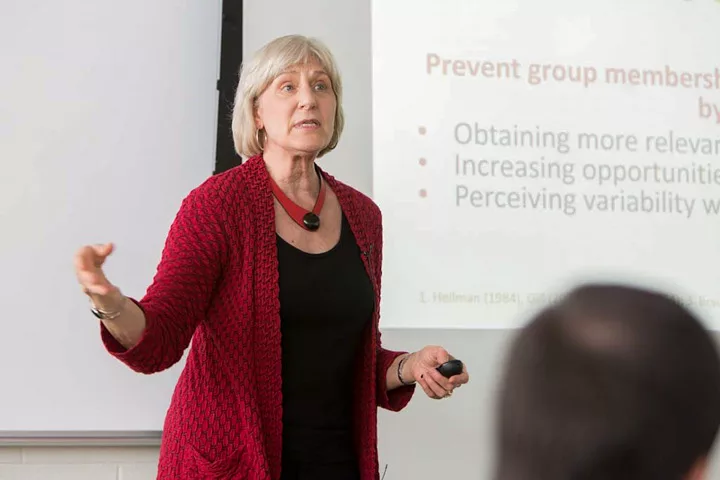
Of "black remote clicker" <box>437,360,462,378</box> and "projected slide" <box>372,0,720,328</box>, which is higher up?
"projected slide" <box>372,0,720,328</box>

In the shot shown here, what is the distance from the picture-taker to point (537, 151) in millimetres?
2863

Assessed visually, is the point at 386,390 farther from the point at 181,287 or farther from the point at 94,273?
the point at 94,273

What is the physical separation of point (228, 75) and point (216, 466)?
5.00ft

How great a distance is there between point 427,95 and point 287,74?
3.98 ft

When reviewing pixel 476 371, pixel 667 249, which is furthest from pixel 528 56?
pixel 476 371

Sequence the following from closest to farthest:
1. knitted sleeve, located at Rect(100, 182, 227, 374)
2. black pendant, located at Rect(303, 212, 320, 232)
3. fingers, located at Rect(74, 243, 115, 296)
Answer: fingers, located at Rect(74, 243, 115, 296), knitted sleeve, located at Rect(100, 182, 227, 374), black pendant, located at Rect(303, 212, 320, 232)

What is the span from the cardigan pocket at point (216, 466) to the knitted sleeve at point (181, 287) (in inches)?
6.9

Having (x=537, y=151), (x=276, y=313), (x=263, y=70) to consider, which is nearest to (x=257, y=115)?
(x=263, y=70)

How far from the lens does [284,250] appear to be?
60.6 inches

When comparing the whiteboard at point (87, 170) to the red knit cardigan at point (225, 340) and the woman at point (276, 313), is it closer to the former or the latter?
the woman at point (276, 313)

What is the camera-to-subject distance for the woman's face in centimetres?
162

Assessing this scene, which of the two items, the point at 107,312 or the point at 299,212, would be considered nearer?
the point at 107,312

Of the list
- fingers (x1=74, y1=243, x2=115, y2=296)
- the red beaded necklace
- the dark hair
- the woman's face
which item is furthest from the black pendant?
the dark hair

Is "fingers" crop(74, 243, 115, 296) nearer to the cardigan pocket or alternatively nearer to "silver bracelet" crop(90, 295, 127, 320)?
"silver bracelet" crop(90, 295, 127, 320)
